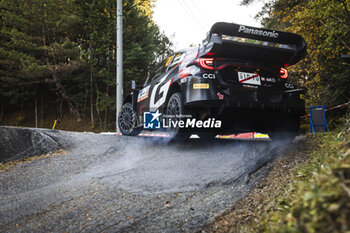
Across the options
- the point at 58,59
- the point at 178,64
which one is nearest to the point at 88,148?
the point at 178,64

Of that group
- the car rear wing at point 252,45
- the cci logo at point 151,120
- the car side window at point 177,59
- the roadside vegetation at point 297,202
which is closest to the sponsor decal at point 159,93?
the cci logo at point 151,120

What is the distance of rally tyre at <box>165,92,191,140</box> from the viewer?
4.44m

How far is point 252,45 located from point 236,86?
27.7 inches

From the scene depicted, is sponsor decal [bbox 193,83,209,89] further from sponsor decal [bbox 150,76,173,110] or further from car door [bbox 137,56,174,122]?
car door [bbox 137,56,174,122]

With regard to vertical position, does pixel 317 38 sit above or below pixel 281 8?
below

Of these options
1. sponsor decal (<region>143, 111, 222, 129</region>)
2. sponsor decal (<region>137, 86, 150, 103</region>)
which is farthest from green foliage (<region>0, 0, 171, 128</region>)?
sponsor decal (<region>143, 111, 222, 129</region>)

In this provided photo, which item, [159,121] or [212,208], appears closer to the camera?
[212,208]

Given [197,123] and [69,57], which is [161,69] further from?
[69,57]

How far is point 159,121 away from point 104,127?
13600 millimetres

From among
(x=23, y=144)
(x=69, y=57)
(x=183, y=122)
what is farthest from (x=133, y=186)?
(x=69, y=57)

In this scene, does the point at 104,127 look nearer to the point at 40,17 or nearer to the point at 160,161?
the point at 40,17

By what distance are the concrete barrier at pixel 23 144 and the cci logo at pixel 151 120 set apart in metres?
2.02

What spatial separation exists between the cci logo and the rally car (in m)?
0.45

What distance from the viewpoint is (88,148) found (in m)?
5.69
